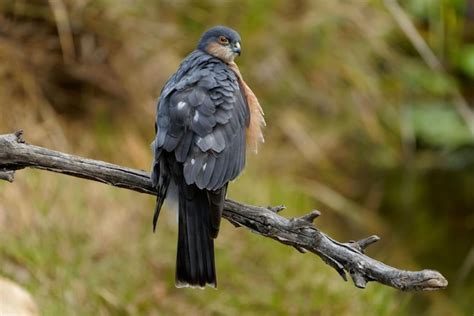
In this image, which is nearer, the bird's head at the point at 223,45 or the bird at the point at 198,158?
the bird at the point at 198,158

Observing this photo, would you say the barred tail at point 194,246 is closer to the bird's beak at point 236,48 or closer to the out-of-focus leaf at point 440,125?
the bird's beak at point 236,48

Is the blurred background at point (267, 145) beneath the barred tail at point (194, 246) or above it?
above

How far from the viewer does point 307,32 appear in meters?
6.61

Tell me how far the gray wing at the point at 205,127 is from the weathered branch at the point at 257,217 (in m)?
0.14

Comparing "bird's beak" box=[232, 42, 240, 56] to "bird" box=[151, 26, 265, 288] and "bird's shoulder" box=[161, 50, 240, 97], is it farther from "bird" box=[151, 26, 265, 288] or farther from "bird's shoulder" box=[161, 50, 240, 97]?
"bird" box=[151, 26, 265, 288]

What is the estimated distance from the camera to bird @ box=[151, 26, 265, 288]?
3137 mm

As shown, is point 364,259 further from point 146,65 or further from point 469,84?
point 469,84

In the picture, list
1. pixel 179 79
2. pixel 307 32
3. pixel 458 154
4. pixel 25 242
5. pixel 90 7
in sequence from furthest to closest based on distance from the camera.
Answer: pixel 458 154, pixel 307 32, pixel 90 7, pixel 25 242, pixel 179 79

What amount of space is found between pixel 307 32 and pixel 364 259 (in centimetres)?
402

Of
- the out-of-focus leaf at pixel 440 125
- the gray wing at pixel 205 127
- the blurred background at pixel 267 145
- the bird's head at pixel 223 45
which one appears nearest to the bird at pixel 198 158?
the gray wing at pixel 205 127

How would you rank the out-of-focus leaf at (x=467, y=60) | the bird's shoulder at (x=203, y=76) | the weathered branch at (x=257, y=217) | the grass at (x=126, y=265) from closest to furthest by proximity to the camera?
the weathered branch at (x=257, y=217) < the bird's shoulder at (x=203, y=76) < the grass at (x=126, y=265) < the out-of-focus leaf at (x=467, y=60)

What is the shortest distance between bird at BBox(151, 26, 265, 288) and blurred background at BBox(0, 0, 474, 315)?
1.16m

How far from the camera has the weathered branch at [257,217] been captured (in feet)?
9.21

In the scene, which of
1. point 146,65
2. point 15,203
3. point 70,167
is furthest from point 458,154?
point 70,167
